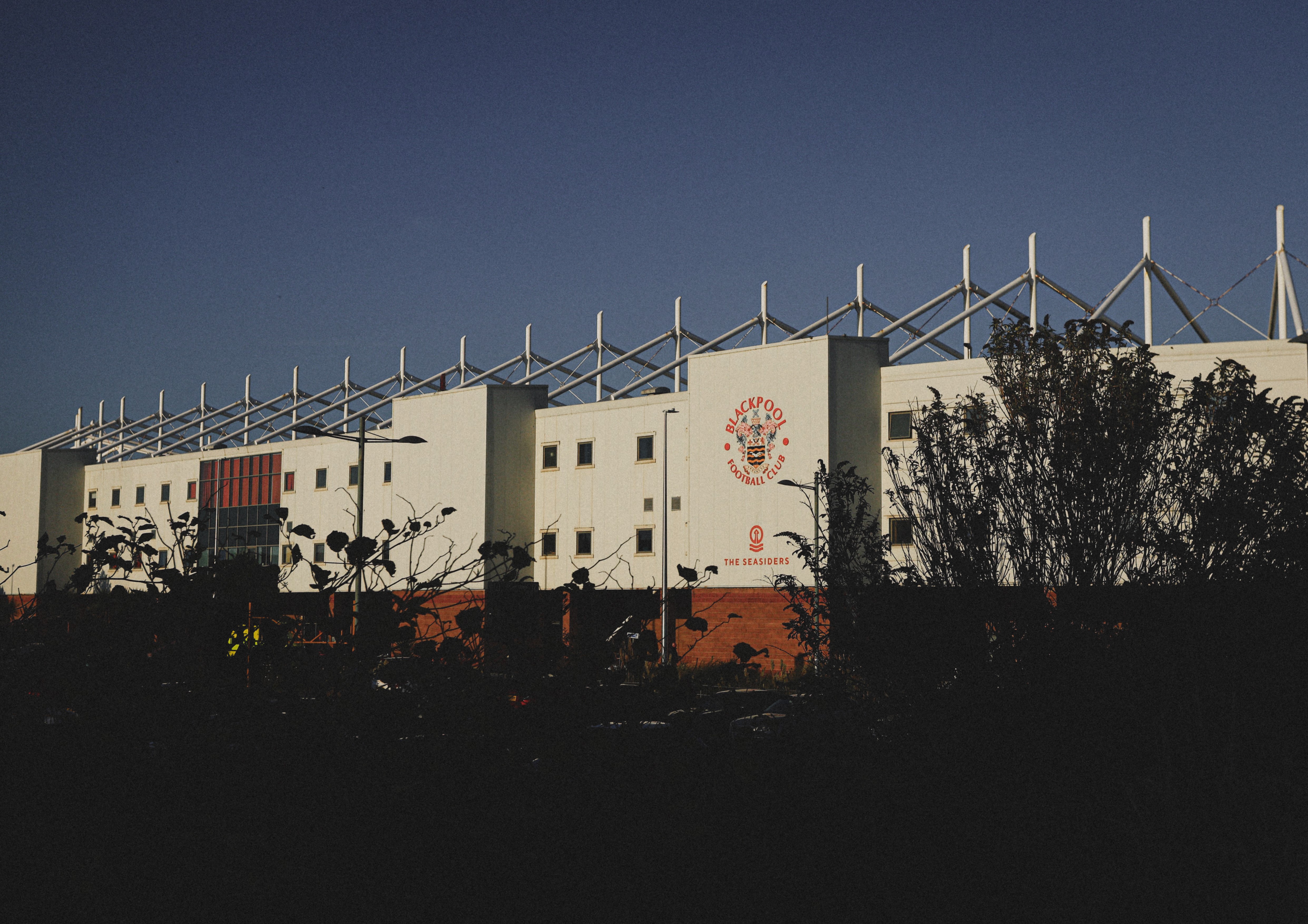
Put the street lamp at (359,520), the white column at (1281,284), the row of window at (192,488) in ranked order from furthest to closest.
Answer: the row of window at (192,488) → the white column at (1281,284) → the street lamp at (359,520)

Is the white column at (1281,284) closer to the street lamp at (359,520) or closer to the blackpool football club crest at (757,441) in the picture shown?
the blackpool football club crest at (757,441)

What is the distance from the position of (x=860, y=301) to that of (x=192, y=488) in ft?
122

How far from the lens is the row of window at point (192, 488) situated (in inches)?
2131

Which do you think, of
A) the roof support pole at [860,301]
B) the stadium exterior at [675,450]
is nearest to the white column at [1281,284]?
the stadium exterior at [675,450]

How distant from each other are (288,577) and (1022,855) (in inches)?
184

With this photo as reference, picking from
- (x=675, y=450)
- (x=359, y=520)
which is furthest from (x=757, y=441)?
(x=359, y=520)

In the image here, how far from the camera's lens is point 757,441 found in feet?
143

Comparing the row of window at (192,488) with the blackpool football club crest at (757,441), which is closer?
the blackpool football club crest at (757,441)

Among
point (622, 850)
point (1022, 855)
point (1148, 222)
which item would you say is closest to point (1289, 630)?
point (1022, 855)

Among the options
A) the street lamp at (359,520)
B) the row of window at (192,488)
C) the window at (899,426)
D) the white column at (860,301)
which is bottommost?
the street lamp at (359,520)

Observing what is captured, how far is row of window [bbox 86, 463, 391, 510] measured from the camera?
2131 inches

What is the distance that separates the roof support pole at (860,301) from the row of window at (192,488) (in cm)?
2079

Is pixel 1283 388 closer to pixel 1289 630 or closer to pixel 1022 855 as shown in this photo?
pixel 1289 630

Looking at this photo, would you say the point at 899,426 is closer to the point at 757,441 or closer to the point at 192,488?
the point at 757,441
